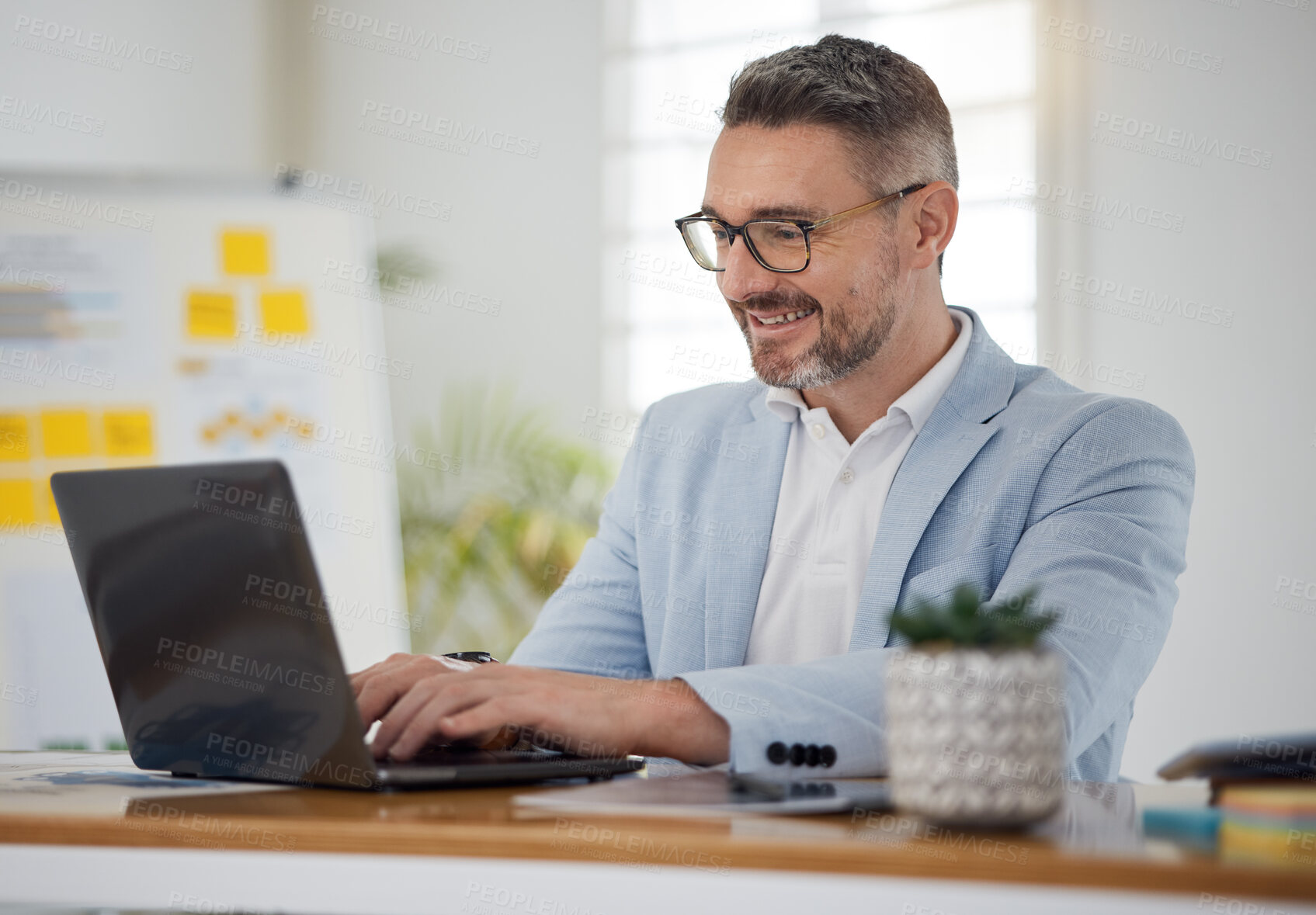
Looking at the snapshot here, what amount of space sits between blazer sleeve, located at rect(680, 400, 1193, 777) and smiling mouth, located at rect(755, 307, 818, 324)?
0.44 m

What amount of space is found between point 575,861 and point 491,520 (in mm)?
3150

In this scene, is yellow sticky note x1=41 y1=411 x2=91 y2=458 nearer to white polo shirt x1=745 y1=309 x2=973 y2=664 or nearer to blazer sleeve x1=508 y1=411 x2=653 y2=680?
blazer sleeve x1=508 y1=411 x2=653 y2=680

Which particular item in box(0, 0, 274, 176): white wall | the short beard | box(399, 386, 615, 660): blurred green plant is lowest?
box(399, 386, 615, 660): blurred green plant

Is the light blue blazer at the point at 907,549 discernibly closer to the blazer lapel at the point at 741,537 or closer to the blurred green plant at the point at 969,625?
the blazer lapel at the point at 741,537

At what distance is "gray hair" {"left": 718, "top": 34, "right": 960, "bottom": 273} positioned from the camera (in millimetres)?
1743

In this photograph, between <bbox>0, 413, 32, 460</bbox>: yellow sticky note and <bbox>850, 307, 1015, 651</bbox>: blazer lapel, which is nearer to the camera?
<bbox>850, 307, 1015, 651</bbox>: blazer lapel

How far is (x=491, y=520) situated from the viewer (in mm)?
3811

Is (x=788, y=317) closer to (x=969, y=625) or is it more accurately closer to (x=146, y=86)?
(x=969, y=625)

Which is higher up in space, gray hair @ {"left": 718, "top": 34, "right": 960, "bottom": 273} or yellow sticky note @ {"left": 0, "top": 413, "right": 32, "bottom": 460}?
gray hair @ {"left": 718, "top": 34, "right": 960, "bottom": 273}

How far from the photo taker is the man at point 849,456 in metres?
1.46

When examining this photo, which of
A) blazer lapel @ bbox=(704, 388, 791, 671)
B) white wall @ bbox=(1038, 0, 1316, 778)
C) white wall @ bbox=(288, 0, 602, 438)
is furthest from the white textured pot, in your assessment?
white wall @ bbox=(288, 0, 602, 438)

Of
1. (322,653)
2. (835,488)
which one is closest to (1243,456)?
(835,488)

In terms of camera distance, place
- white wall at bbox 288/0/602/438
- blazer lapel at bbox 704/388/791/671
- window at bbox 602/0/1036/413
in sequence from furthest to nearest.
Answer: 1. white wall at bbox 288/0/602/438
2. window at bbox 602/0/1036/413
3. blazer lapel at bbox 704/388/791/671

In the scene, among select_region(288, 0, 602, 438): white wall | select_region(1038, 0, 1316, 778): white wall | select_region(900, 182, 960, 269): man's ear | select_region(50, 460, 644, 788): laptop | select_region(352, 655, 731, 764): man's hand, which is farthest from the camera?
select_region(288, 0, 602, 438): white wall
